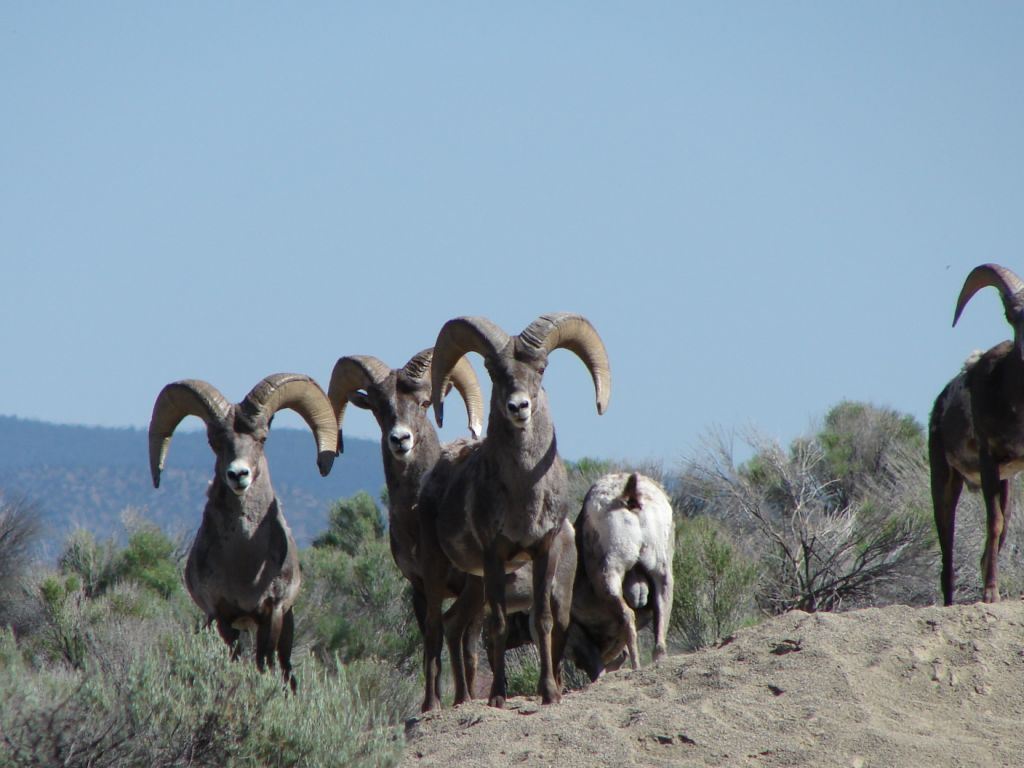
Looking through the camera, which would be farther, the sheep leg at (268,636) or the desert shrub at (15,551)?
the desert shrub at (15,551)

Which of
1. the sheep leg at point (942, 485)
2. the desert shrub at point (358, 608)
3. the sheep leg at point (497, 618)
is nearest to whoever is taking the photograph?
the sheep leg at point (497, 618)

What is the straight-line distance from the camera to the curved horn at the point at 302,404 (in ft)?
35.4

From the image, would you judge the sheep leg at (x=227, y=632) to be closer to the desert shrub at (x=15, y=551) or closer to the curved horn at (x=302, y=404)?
the curved horn at (x=302, y=404)

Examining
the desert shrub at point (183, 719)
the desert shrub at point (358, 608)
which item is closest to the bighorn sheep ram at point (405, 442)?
the desert shrub at point (183, 719)

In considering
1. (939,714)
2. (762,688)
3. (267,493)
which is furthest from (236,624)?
(939,714)

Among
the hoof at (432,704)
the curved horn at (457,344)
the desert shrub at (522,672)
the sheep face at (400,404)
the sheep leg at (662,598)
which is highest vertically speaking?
the curved horn at (457,344)

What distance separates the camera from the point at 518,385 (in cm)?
998

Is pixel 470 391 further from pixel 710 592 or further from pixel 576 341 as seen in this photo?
pixel 710 592

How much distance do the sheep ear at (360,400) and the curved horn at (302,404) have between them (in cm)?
26

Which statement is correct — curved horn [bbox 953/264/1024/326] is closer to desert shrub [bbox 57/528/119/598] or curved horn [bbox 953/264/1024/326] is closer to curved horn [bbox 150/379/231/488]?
curved horn [bbox 150/379/231/488]

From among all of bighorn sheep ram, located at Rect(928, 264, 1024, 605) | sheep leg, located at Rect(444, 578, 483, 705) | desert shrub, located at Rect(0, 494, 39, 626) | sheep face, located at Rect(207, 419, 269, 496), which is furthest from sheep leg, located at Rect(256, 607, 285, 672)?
desert shrub, located at Rect(0, 494, 39, 626)

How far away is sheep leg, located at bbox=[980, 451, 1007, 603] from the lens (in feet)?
34.4

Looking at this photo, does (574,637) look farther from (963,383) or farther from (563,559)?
(963,383)

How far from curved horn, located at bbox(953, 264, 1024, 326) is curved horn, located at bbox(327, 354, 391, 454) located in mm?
4206
